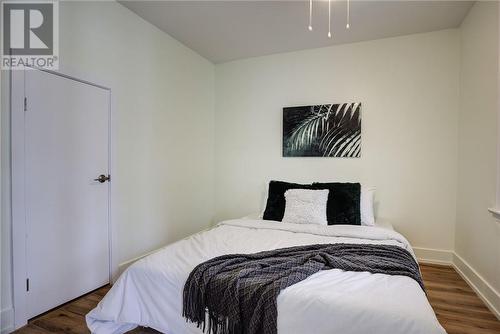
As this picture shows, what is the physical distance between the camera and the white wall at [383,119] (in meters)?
3.04

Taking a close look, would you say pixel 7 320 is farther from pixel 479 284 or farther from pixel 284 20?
pixel 479 284

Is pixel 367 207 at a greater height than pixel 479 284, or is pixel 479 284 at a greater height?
pixel 367 207

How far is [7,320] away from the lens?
1.83m

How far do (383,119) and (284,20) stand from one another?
1.62m

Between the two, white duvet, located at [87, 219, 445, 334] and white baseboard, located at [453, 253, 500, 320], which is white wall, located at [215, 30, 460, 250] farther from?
white duvet, located at [87, 219, 445, 334]

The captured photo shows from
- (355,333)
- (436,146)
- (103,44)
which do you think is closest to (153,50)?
(103,44)

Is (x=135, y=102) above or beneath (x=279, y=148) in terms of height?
above

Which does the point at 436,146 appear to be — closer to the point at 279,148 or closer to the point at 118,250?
the point at 279,148

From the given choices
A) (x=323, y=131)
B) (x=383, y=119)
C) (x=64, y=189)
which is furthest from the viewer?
(x=323, y=131)

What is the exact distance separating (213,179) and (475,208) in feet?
10.2

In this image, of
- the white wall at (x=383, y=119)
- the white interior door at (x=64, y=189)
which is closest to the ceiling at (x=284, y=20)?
the white wall at (x=383, y=119)

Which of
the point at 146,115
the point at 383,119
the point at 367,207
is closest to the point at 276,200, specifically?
the point at 367,207

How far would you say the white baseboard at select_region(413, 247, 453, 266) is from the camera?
9.99 ft

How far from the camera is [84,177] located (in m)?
2.36
